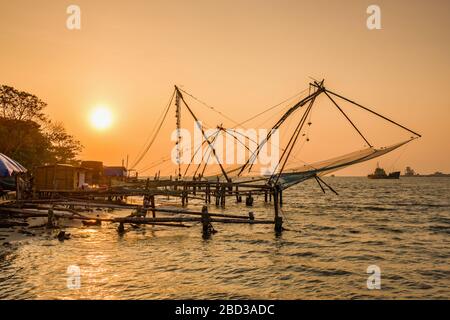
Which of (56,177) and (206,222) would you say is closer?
(206,222)

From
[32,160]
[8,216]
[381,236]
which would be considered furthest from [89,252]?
[32,160]

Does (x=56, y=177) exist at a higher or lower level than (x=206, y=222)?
higher

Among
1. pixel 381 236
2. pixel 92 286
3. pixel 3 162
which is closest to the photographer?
pixel 92 286

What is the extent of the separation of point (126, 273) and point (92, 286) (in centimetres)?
159

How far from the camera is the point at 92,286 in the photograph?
10727 millimetres

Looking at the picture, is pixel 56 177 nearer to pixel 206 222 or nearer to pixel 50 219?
pixel 50 219
